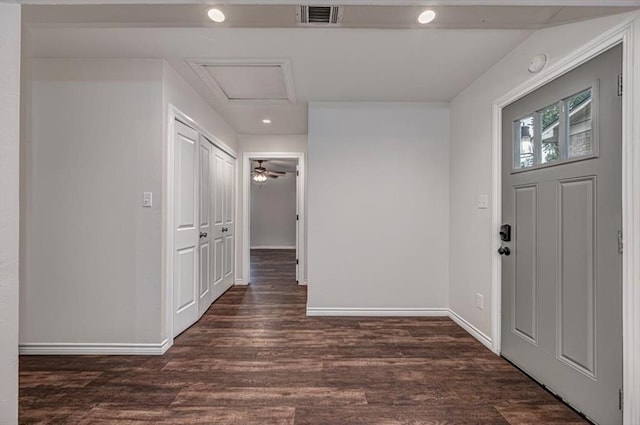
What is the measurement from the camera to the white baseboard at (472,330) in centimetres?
258

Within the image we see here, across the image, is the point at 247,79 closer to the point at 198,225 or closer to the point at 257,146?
the point at 198,225

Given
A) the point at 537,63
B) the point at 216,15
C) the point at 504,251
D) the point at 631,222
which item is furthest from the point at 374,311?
the point at 216,15

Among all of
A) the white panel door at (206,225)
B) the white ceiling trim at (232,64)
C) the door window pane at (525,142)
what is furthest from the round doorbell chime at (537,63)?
the white panel door at (206,225)

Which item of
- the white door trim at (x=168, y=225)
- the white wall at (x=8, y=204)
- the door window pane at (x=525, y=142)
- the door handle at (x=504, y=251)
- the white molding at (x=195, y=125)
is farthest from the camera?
the white molding at (x=195, y=125)

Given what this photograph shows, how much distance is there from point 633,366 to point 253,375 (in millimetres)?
2061

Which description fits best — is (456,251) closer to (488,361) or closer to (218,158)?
(488,361)

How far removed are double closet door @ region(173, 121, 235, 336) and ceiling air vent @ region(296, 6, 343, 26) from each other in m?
1.47

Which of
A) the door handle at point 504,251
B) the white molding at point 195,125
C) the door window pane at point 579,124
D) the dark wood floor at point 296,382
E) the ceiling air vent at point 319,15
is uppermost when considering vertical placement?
the ceiling air vent at point 319,15

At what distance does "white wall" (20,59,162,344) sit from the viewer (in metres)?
2.42

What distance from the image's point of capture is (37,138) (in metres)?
2.41

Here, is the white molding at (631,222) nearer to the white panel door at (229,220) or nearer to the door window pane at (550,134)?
the door window pane at (550,134)

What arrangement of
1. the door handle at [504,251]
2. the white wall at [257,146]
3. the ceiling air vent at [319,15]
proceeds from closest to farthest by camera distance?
the ceiling air vent at [319,15], the door handle at [504,251], the white wall at [257,146]

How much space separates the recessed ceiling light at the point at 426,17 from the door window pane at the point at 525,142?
3.18ft

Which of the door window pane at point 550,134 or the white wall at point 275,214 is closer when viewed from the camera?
the door window pane at point 550,134
